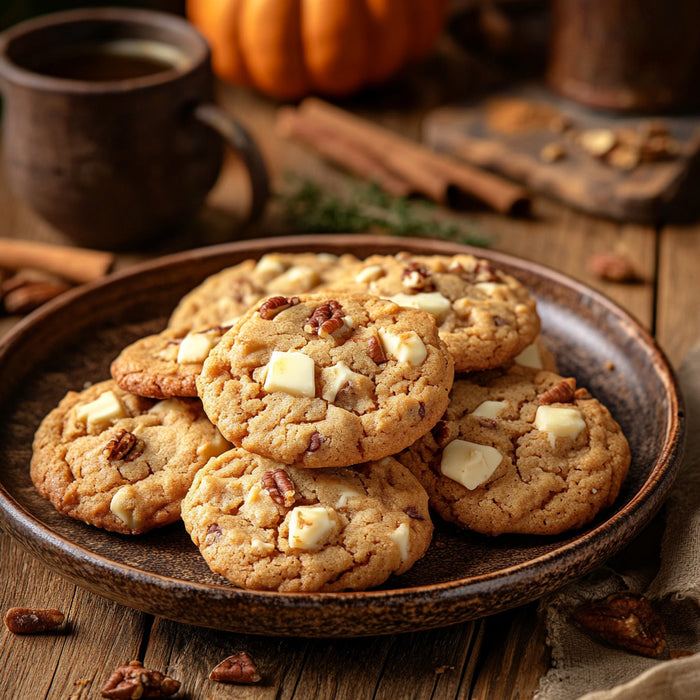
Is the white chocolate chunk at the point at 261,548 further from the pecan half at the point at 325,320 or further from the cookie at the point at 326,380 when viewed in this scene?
the pecan half at the point at 325,320

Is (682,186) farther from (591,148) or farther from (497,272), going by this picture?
(497,272)

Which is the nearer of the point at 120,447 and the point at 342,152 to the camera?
the point at 120,447

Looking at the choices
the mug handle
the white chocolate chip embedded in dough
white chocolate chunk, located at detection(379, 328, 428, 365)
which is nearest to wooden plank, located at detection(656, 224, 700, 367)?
the white chocolate chip embedded in dough

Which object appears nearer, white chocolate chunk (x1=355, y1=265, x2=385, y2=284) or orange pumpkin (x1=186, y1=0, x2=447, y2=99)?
white chocolate chunk (x1=355, y1=265, x2=385, y2=284)

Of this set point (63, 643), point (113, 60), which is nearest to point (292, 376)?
point (63, 643)

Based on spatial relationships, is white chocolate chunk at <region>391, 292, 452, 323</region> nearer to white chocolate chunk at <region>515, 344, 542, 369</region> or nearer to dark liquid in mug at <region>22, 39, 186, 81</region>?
white chocolate chunk at <region>515, 344, 542, 369</region>

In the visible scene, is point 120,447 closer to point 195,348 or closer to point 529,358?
point 195,348
